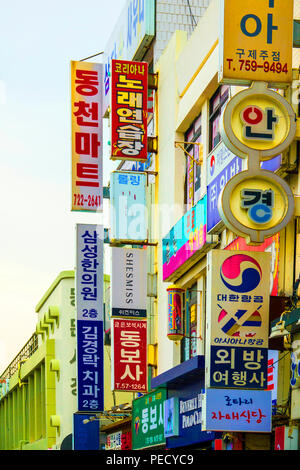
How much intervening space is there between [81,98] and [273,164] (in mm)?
13801

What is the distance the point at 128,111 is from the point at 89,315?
272 inches

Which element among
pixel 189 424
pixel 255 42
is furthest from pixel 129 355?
pixel 255 42

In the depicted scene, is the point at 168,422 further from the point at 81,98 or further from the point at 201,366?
the point at 81,98

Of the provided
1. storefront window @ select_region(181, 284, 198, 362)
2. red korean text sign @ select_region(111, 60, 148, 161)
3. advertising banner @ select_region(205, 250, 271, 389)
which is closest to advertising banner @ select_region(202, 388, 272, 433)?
advertising banner @ select_region(205, 250, 271, 389)

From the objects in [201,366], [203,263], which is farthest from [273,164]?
[203,263]

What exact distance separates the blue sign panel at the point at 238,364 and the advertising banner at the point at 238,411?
21 centimetres

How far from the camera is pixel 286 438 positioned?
17500 millimetres

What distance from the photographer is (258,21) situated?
707 inches

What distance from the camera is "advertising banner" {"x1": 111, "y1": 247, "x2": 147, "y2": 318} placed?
29.9 metres

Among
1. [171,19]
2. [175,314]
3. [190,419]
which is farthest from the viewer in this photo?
[171,19]

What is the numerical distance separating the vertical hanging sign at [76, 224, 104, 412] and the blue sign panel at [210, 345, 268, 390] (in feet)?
46.1

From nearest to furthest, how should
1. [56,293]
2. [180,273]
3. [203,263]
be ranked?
[203,263] → [180,273] → [56,293]

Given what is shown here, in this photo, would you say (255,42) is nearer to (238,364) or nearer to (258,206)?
(258,206)

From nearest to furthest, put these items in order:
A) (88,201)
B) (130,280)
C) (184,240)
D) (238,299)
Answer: (238,299) → (184,240) → (130,280) → (88,201)
